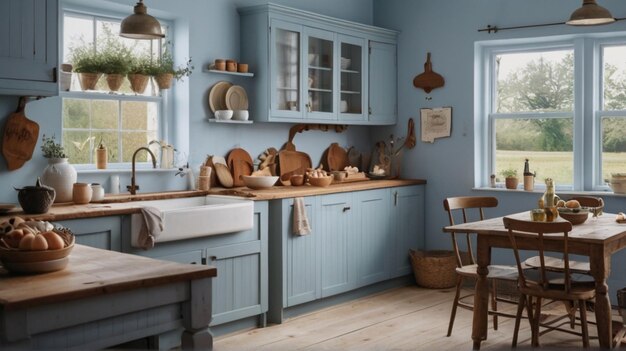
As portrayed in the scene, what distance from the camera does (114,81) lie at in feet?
17.3

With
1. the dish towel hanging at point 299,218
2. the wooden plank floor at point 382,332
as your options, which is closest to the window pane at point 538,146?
the wooden plank floor at point 382,332

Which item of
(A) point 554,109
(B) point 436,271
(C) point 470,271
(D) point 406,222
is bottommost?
(B) point 436,271

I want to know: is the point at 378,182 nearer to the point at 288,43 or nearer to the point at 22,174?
the point at 288,43

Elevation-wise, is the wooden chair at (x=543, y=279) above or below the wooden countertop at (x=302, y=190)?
below

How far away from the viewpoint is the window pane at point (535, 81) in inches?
256

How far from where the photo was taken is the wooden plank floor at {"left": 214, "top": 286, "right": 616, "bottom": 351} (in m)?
4.88

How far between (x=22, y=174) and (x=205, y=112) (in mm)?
1594

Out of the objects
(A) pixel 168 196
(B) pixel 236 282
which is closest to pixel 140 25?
(A) pixel 168 196

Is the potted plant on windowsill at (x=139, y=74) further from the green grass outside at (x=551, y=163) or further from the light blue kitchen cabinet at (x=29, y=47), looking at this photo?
the green grass outside at (x=551, y=163)

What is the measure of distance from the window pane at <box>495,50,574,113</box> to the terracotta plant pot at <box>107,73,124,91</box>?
3.54 m

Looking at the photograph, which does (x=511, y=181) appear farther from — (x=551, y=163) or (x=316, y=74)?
(x=316, y=74)

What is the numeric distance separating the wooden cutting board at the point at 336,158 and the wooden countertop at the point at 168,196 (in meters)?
0.37

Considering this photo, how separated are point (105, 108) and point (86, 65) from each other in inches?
15.1

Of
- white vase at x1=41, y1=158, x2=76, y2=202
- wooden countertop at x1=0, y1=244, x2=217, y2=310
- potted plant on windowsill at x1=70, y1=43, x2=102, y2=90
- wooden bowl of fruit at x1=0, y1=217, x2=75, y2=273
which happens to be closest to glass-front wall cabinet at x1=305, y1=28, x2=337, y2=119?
potted plant on windowsill at x1=70, y1=43, x2=102, y2=90
